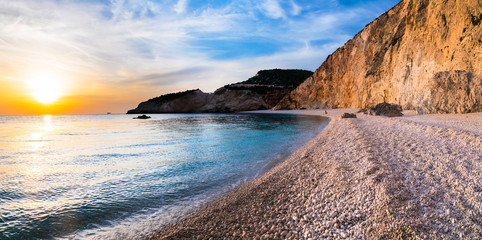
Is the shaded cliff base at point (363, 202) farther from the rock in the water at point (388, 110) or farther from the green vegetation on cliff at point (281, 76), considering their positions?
the green vegetation on cliff at point (281, 76)

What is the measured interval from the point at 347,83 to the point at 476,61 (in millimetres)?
32737

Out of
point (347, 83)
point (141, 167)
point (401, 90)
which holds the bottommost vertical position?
point (141, 167)

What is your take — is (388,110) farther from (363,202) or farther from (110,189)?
(110,189)

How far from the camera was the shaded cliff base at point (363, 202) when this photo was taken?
120 inches

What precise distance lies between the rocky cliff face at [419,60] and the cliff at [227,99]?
47.6 meters

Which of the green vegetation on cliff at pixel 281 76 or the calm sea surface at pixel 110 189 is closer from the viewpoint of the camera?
the calm sea surface at pixel 110 189

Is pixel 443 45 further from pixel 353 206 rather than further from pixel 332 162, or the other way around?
pixel 353 206

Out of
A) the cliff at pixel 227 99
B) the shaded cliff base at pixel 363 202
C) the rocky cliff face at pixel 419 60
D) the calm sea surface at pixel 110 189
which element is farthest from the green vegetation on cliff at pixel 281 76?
A: the shaded cliff base at pixel 363 202

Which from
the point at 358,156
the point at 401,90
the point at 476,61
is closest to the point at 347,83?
the point at 401,90

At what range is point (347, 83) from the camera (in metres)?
47.2

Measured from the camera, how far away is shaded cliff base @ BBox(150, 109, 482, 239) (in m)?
3.05

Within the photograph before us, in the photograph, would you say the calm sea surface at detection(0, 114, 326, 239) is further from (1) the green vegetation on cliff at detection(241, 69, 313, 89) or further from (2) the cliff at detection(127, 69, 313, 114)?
(1) the green vegetation on cliff at detection(241, 69, 313, 89)

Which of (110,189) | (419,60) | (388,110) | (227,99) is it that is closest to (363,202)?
(110,189)

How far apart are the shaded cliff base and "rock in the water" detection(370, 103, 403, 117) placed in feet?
49.7
